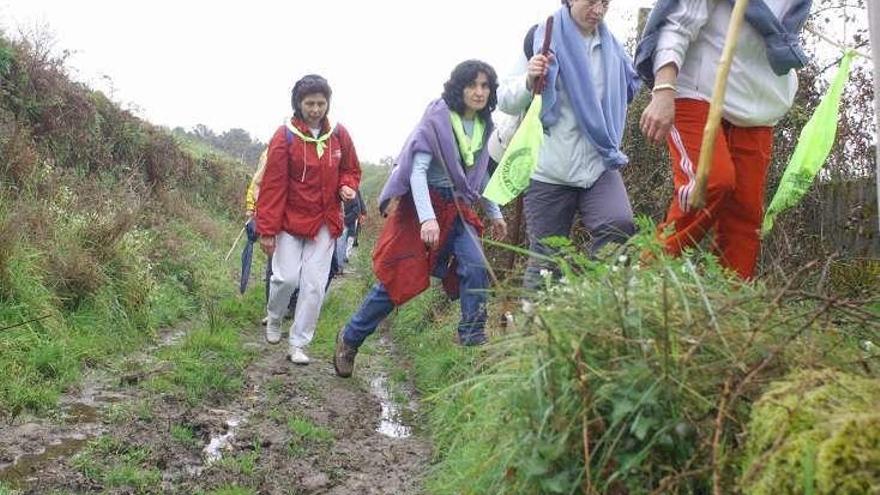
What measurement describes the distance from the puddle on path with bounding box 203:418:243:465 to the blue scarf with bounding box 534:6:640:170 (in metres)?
2.24

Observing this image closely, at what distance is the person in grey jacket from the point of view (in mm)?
4090

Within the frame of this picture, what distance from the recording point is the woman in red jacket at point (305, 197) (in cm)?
586

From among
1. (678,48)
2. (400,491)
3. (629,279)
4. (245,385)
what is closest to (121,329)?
(245,385)

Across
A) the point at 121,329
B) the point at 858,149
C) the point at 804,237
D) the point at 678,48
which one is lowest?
the point at 121,329

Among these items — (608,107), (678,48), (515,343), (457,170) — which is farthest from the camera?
(457,170)

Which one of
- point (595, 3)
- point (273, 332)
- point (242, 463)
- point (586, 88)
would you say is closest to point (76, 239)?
point (273, 332)

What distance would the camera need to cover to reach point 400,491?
3.46 m

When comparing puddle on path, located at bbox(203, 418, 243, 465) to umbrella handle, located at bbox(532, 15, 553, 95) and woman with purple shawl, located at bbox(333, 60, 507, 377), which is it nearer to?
woman with purple shawl, located at bbox(333, 60, 507, 377)

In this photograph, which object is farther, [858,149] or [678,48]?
A: [858,149]

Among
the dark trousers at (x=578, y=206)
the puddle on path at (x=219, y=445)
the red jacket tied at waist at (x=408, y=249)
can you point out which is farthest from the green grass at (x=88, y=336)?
the dark trousers at (x=578, y=206)

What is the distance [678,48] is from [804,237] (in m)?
2.38

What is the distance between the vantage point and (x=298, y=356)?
610 centimetres

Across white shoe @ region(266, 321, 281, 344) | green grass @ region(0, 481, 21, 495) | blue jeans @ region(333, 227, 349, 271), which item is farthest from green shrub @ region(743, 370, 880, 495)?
blue jeans @ region(333, 227, 349, 271)

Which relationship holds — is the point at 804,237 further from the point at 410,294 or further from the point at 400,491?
the point at 400,491
